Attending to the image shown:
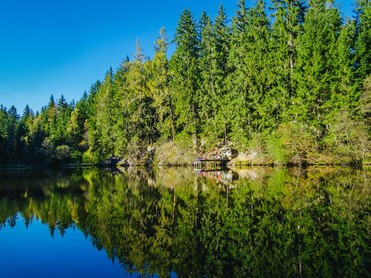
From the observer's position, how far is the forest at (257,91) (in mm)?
A: 26766

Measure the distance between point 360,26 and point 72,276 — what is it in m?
38.0

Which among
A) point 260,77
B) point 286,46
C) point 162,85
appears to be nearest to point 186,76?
point 162,85

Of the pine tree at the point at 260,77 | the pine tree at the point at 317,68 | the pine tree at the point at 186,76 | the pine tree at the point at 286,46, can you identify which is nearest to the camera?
the pine tree at the point at 317,68

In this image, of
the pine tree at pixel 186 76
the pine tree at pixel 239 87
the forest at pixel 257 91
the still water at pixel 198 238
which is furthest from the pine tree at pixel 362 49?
the pine tree at pixel 186 76

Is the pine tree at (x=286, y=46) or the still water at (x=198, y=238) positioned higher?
the pine tree at (x=286, y=46)

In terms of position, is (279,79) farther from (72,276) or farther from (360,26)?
(72,276)

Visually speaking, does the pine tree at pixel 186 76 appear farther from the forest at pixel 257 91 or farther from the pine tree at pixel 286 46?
the pine tree at pixel 286 46

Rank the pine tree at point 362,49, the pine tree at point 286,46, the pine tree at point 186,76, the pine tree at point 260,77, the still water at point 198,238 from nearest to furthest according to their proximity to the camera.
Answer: the still water at point 198,238, the pine tree at point 362,49, the pine tree at point 286,46, the pine tree at point 260,77, the pine tree at point 186,76

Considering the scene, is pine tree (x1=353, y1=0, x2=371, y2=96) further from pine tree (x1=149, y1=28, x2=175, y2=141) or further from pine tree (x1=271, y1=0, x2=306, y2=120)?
pine tree (x1=149, y1=28, x2=175, y2=141)

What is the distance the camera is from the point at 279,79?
108 ft

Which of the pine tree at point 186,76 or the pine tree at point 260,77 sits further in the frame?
the pine tree at point 186,76

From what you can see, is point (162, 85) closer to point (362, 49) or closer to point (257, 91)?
point (257, 91)

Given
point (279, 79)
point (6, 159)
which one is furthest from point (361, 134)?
point (6, 159)

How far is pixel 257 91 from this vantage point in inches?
1395
